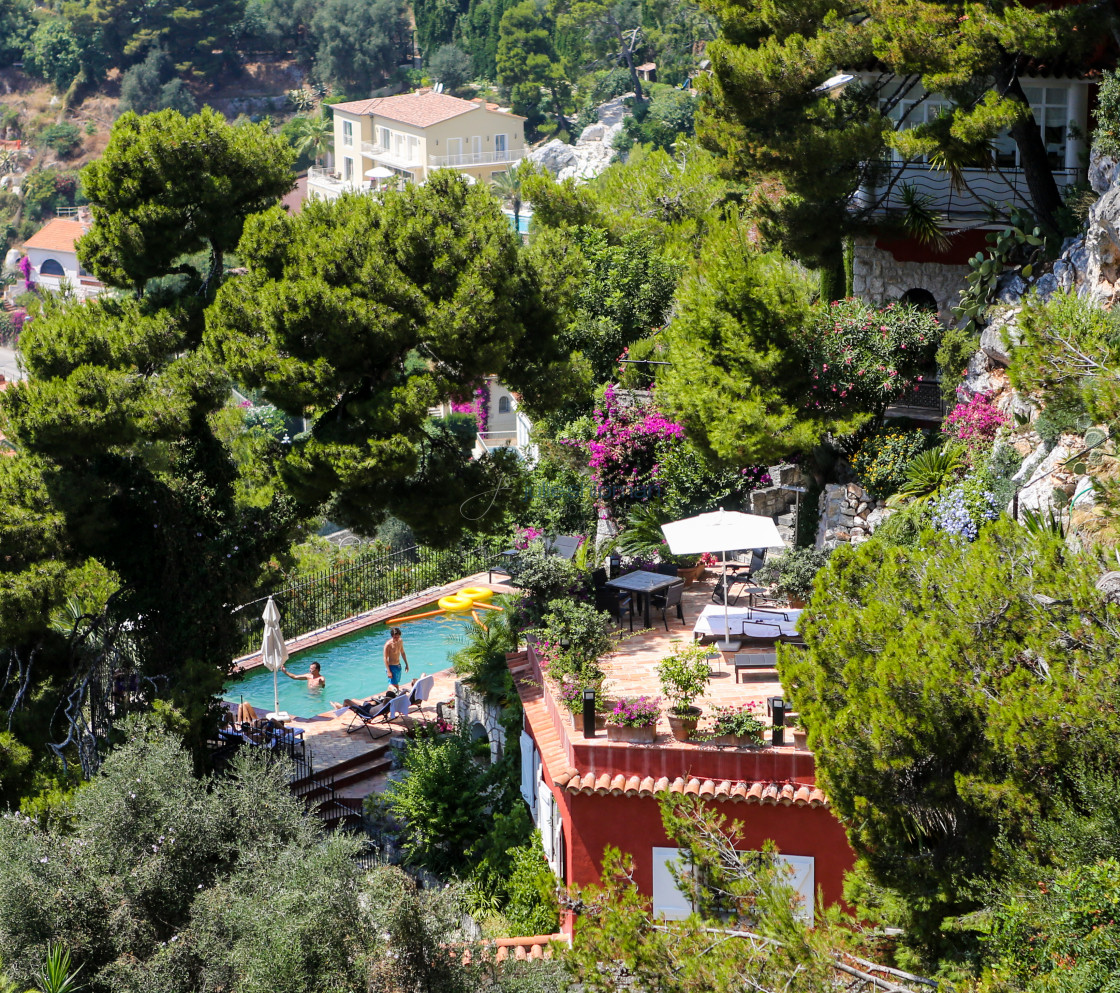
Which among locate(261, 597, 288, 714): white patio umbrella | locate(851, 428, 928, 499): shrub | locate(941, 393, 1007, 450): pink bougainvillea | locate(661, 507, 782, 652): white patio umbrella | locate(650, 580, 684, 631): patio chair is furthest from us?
locate(851, 428, 928, 499): shrub

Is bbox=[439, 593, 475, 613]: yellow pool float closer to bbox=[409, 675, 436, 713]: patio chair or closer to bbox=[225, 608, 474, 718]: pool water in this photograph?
bbox=[225, 608, 474, 718]: pool water

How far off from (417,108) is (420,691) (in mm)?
77159

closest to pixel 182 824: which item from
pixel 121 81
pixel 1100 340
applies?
pixel 1100 340

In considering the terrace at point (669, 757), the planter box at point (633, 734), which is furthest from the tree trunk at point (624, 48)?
the planter box at point (633, 734)

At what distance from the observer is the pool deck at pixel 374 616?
2423 centimetres

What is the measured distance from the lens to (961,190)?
22.0m

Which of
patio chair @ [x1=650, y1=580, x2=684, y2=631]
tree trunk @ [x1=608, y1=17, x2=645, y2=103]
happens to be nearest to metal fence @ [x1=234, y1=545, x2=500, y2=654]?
patio chair @ [x1=650, y1=580, x2=684, y2=631]

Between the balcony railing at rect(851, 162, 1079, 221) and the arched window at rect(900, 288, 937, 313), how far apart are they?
5.47 ft

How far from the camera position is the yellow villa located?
8906 centimetres

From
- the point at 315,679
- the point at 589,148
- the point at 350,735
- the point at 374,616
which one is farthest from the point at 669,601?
the point at 589,148

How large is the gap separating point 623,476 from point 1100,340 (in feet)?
44.9

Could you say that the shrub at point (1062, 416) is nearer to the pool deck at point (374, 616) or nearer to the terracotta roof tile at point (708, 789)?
the terracotta roof tile at point (708, 789)

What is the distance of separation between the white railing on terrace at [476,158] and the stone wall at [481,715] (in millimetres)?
73063

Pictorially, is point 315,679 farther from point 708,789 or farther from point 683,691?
point 708,789
